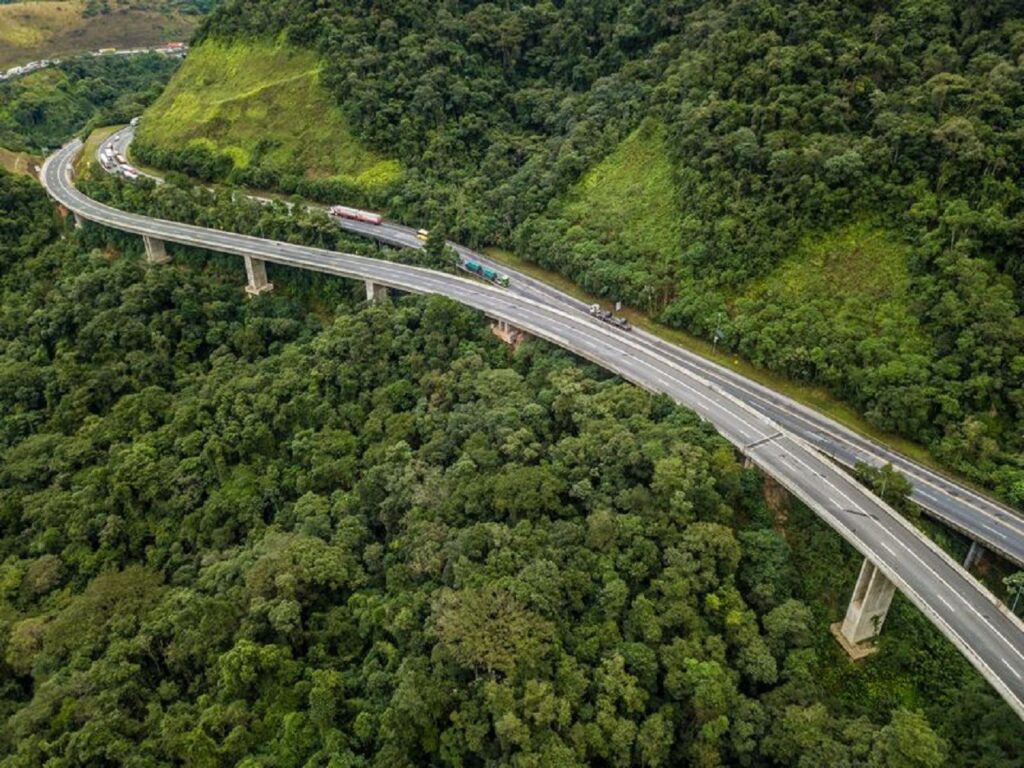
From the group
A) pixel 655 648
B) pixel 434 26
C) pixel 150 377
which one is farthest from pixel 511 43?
pixel 655 648

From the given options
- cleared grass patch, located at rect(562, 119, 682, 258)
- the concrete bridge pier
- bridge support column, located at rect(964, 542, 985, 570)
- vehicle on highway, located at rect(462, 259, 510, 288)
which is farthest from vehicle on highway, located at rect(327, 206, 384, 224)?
bridge support column, located at rect(964, 542, 985, 570)

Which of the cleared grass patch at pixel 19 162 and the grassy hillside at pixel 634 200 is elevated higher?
the grassy hillside at pixel 634 200

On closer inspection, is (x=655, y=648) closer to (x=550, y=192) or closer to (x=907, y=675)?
(x=907, y=675)

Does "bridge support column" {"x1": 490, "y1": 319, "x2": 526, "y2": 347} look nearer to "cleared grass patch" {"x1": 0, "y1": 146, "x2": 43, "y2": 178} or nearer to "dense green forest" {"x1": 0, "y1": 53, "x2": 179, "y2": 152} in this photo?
"cleared grass patch" {"x1": 0, "y1": 146, "x2": 43, "y2": 178}

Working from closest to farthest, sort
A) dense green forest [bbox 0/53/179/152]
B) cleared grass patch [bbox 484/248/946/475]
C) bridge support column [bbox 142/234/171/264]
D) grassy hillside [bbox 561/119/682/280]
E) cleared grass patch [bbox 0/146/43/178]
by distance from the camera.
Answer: cleared grass patch [bbox 484/248/946/475], grassy hillside [bbox 561/119/682/280], bridge support column [bbox 142/234/171/264], cleared grass patch [bbox 0/146/43/178], dense green forest [bbox 0/53/179/152]

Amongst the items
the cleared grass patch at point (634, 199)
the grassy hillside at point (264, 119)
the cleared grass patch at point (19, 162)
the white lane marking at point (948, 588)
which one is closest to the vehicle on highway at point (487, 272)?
the cleared grass patch at point (634, 199)

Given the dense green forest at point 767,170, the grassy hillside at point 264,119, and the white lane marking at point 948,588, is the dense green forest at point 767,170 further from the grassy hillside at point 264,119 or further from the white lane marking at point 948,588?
the white lane marking at point 948,588

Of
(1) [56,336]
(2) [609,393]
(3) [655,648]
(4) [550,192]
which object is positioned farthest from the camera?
(4) [550,192]
